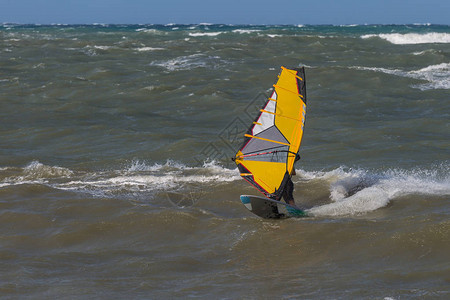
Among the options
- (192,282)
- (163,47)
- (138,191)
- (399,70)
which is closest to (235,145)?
(138,191)

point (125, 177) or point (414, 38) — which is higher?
point (414, 38)

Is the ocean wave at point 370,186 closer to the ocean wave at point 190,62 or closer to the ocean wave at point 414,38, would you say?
the ocean wave at point 190,62

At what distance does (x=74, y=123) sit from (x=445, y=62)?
76.4ft

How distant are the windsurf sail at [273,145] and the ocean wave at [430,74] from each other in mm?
16524

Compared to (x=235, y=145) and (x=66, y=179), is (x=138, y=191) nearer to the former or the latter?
(x=66, y=179)

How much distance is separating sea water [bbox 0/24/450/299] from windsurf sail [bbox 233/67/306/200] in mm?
797

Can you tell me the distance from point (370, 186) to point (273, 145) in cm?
293

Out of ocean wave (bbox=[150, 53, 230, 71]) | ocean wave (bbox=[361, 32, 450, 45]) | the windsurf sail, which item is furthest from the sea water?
ocean wave (bbox=[361, 32, 450, 45])

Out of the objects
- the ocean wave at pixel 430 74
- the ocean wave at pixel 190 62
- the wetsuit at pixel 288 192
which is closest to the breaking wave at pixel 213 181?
the wetsuit at pixel 288 192

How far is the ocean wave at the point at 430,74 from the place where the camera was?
27.0 metres

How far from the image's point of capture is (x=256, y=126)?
1093 centimetres

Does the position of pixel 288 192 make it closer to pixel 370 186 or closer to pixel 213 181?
pixel 370 186

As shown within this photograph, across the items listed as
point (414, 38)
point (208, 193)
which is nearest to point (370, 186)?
point (208, 193)

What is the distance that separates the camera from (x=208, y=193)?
512 inches
